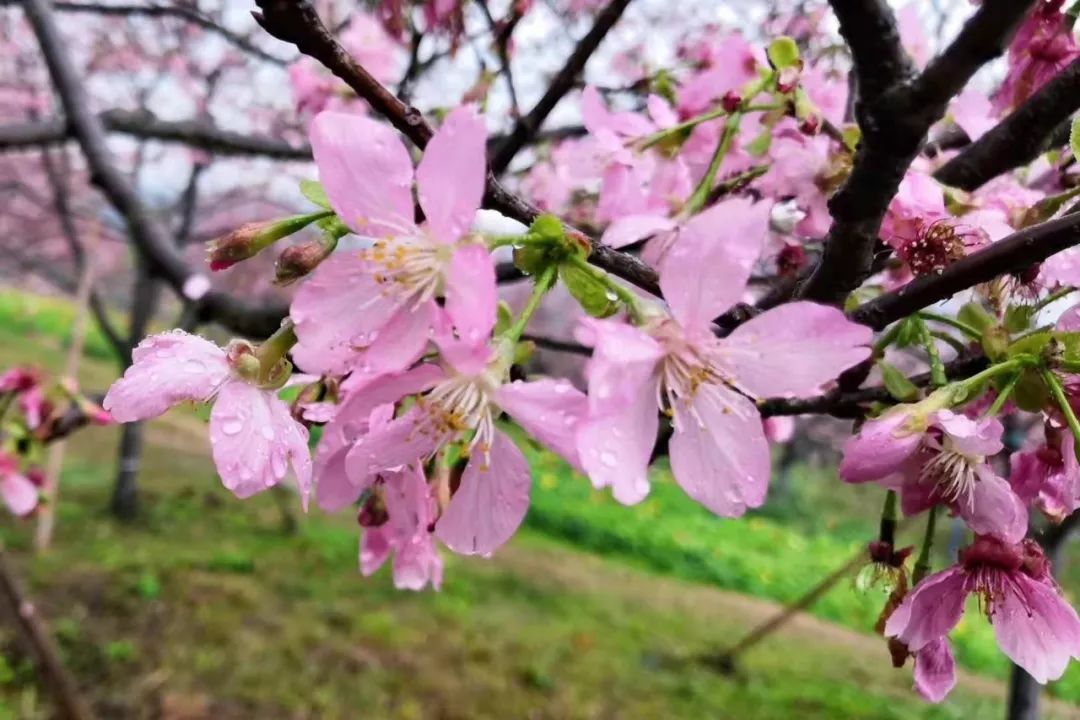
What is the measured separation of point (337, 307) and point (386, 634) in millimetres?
2900

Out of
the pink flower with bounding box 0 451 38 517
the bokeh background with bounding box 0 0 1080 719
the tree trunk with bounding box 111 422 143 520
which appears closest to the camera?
the pink flower with bounding box 0 451 38 517

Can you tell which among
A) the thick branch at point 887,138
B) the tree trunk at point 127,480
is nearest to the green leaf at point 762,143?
the thick branch at point 887,138

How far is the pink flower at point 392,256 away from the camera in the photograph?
0.39 meters

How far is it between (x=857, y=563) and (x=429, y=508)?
12.1 inches

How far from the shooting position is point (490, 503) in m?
0.51

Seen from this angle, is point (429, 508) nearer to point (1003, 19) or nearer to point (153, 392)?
point (153, 392)

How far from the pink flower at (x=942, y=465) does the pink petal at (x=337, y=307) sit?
28 centimetres

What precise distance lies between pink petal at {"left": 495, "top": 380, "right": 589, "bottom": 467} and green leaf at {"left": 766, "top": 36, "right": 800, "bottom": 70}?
0.44 metres

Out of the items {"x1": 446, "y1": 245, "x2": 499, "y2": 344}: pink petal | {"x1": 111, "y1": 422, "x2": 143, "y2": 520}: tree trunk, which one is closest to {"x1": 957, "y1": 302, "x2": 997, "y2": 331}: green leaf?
{"x1": 446, "y1": 245, "x2": 499, "y2": 344}: pink petal

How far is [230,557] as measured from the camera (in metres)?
3.60

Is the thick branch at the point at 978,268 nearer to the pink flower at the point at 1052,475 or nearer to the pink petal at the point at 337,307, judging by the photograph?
the pink flower at the point at 1052,475

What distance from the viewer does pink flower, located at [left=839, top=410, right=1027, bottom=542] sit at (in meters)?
0.45

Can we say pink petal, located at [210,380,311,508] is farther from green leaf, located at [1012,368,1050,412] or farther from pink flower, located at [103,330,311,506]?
green leaf, located at [1012,368,1050,412]

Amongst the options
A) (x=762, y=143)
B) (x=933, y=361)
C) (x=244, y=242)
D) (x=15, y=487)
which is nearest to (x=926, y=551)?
(x=933, y=361)
